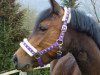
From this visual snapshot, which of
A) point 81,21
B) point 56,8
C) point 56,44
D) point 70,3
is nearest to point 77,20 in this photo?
point 81,21

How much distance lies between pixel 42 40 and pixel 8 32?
7.07 m

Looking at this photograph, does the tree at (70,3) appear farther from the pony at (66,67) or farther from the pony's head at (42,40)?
the pony's head at (42,40)

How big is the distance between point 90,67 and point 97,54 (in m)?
0.21

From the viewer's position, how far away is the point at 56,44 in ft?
12.8

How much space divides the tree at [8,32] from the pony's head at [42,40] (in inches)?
272

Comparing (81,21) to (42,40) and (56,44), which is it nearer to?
(56,44)

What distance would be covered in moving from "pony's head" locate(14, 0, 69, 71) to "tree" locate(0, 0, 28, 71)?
6.91 meters

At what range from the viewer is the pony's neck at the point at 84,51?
4.01 metres

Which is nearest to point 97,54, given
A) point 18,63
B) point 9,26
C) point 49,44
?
point 49,44

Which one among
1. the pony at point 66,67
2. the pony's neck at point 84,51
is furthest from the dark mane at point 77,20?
the pony at point 66,67

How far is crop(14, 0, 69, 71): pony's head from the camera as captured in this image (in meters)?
3.88

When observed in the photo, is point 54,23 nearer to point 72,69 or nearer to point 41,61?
point 41,61

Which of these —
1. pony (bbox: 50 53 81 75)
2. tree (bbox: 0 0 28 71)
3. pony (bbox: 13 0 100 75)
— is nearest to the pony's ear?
pony (bbox: 13 0 100 75)

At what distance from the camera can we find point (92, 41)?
13.6 feet
